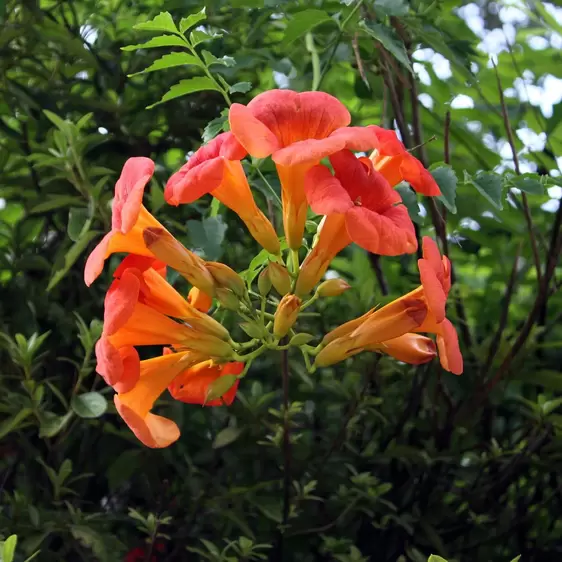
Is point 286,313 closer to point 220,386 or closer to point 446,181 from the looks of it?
point 220,386

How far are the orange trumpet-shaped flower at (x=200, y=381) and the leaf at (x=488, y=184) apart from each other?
2.06 ft

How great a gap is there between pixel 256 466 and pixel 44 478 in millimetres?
615

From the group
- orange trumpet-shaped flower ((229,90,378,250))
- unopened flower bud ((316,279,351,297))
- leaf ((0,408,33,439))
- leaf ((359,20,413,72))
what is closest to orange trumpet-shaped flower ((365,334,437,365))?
unopened flower bud ((316,279,351,297))

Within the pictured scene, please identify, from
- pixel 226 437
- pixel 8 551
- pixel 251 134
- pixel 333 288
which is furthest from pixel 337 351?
pixel 226 437

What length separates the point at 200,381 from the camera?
1497 mm

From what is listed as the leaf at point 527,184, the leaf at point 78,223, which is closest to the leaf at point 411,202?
the leaf at point 527,184

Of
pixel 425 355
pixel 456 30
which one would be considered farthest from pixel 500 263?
pixel 425 355

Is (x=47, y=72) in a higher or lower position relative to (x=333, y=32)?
lower

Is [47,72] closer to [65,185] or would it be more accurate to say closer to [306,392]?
[65,185]

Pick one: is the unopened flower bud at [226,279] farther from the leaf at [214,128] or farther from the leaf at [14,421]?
the leaf at [14,421]

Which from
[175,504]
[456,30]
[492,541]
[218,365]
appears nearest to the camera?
[218,365]

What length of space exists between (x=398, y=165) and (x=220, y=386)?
1.73ft

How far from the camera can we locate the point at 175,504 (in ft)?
6.94

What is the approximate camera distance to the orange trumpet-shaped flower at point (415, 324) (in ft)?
4.12
